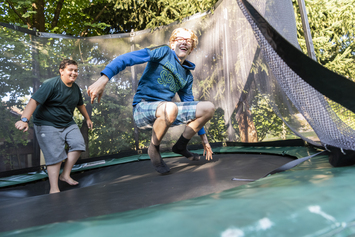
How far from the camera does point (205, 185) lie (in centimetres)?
111

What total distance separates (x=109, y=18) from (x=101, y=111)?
7.01 ft

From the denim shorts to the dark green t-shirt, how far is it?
2.49ft

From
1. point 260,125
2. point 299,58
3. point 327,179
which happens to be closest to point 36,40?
point 260,125

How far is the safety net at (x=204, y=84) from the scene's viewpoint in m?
1.29

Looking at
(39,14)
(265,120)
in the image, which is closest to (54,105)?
(265,120)

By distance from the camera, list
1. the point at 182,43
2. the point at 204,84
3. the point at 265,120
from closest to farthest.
Answer: the point at 182,43
the point at 265,120
the point at 204,84

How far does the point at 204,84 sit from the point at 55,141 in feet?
5.88

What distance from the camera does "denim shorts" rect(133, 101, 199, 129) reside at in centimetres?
151

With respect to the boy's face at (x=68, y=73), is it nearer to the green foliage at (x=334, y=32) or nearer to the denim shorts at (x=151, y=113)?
the denim shorts at (x=151, y=113)

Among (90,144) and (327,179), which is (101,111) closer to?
(90,144)

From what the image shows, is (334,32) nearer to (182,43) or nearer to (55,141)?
(182,43)

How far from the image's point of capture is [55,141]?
190 cm

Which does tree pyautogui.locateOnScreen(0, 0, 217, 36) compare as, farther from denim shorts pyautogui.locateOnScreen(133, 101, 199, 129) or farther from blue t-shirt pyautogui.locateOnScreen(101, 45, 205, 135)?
denim shorts pyautogui.locateOnScreen(133, 101, 199, 129)

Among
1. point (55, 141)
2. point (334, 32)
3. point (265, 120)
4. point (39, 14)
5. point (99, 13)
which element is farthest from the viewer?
point (99, 13)
